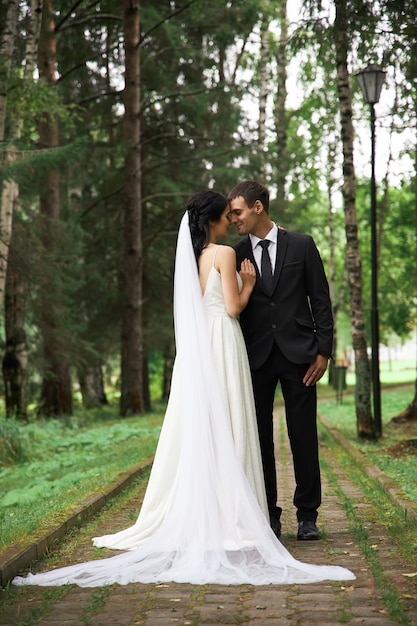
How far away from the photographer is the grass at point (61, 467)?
26.3 ft

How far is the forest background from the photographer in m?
14.8

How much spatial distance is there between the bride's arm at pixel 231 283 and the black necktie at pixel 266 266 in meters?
0.18

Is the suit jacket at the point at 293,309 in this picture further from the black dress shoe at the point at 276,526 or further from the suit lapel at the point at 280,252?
the black dress shoe at the point at 276,526

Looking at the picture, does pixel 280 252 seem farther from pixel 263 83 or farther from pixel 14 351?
pixel 263 83

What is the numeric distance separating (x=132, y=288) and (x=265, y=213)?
657 inches

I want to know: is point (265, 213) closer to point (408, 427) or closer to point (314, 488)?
point (314, 488)

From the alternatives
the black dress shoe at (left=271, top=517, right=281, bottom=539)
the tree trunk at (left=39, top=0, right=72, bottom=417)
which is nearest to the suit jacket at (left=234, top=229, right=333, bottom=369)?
the black dress shoe at (left=271, top=517, right=281, bottom=539)

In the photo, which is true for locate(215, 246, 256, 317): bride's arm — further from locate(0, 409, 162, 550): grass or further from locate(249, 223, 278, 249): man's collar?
locate(0, 409, 162, 550): grass

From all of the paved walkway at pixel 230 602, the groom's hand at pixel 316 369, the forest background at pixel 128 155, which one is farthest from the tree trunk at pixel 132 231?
the paved walkway at pixel 230 602

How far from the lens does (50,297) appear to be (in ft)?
62.7

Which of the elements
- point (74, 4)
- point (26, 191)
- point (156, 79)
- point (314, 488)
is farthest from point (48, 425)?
point (314, 488)

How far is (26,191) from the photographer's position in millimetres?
20172

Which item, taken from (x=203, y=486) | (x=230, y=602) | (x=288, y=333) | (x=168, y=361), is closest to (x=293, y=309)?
(x=288, y=333)

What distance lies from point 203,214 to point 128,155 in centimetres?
1702
